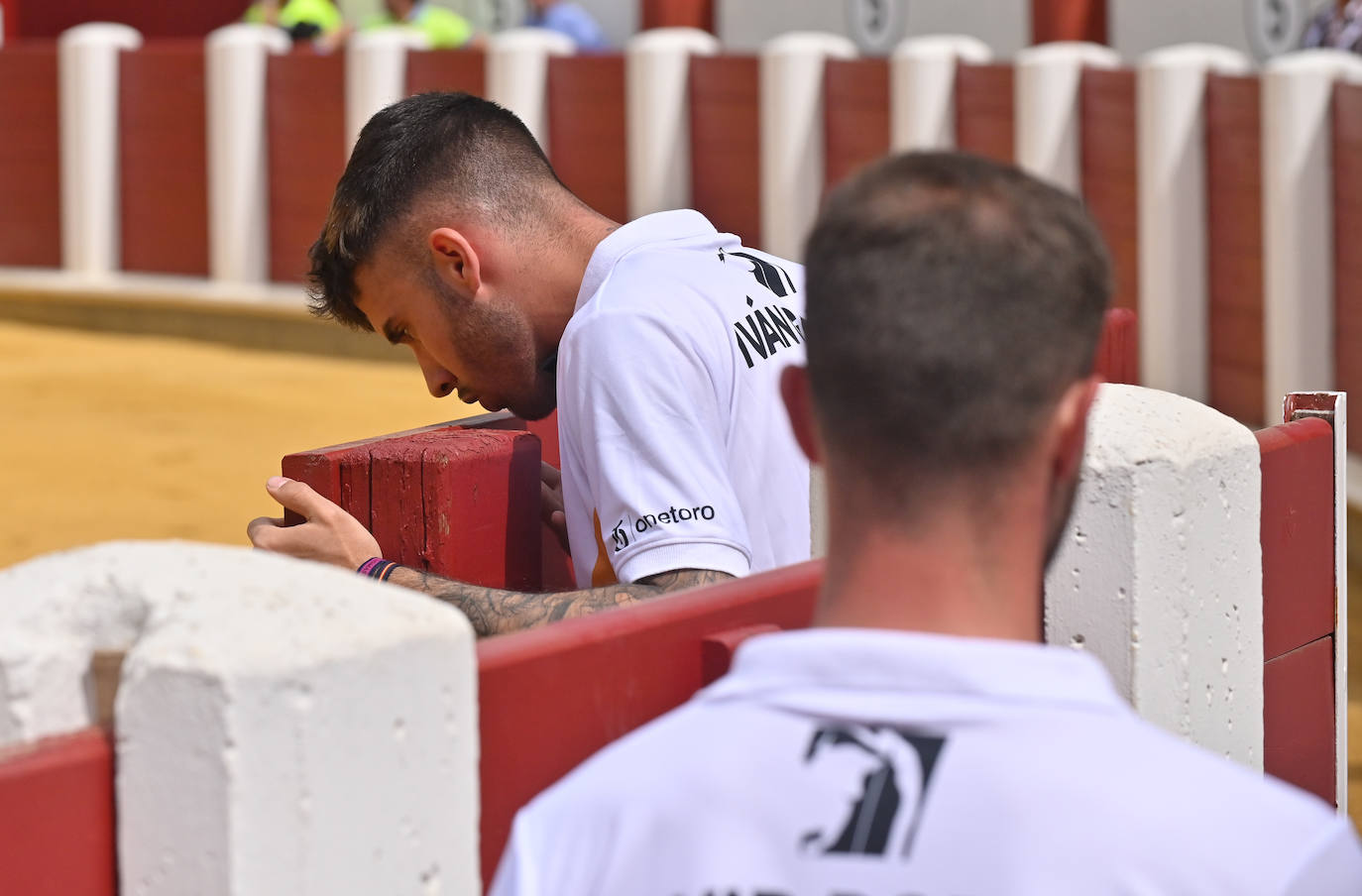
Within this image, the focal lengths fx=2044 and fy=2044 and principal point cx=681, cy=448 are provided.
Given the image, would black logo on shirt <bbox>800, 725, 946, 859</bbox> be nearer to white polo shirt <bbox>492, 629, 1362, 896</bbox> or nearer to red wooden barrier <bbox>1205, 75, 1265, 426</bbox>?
white polo shirt <bbox>492, 629, 1362, 896</bbox>

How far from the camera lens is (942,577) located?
3.36 ft

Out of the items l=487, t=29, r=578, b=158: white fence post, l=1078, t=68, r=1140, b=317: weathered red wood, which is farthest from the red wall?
l=1078, t=68, r=1140, b=317: weathered red wood

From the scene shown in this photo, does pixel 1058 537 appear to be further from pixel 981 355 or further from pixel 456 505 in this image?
pixel 456 505

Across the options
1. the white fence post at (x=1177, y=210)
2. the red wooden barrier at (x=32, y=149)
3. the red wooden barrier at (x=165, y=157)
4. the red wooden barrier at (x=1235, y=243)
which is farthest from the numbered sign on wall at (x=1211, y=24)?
the red wooden barrier at (x=32, y=149)

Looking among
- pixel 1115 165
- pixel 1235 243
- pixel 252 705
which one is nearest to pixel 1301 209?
pixel 1235 243

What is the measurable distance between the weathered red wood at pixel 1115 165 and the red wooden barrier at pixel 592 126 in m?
2.61

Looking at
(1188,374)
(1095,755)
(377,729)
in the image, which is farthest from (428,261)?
(1188,374)

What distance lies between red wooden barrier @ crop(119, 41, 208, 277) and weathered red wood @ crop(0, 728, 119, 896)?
32.6ft

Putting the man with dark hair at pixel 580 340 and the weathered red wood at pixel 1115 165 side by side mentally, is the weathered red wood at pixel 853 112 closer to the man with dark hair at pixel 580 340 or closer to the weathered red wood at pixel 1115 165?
the weathered red wood at pixel 1115 165

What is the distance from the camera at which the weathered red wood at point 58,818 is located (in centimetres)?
135

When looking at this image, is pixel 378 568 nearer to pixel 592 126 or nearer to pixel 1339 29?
pixel 1339 29

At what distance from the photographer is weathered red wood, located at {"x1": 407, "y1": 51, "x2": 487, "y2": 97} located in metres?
10.3

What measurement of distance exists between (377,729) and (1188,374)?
6627 millimetres

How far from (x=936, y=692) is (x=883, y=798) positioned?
59 mm
